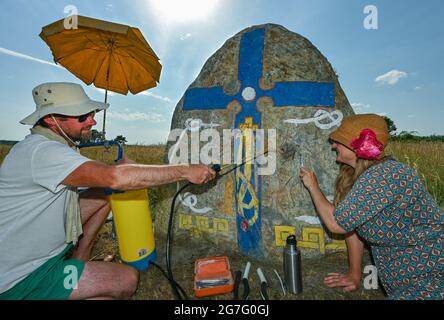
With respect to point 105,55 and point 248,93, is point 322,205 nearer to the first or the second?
point 248,93

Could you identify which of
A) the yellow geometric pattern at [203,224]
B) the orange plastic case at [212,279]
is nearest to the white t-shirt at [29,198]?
the orange plastic case at [212,279]

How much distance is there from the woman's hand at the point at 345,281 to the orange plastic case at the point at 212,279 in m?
1.10

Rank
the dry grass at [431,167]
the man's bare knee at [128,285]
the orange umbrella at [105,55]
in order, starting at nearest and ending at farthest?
the man's bare knee at [128,285] → the orange umbrella at [105,55] → the dry grass at [431,167]

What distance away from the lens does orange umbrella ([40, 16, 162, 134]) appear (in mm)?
4355

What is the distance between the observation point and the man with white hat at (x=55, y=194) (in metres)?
2.41

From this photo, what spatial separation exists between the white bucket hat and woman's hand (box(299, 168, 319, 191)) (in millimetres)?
2396

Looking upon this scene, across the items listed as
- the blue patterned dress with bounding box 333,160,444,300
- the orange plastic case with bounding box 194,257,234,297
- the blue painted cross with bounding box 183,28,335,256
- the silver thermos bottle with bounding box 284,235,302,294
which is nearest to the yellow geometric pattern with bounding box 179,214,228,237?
the blue painted cross with bounding box 183,28,335,256

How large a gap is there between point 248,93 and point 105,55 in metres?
3.09

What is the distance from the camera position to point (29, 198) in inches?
98.7

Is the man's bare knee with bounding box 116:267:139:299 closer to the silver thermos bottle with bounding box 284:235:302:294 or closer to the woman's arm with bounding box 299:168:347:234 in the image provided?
the silver thermos bottle with bounding box 284:235:302:294

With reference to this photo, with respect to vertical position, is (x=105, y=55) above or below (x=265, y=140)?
above

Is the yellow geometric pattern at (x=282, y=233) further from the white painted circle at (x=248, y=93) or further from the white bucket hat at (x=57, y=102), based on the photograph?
the white bucket hat at (x=57, y=102)

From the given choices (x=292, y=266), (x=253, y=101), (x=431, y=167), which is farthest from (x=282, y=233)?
(x=431, y=167)

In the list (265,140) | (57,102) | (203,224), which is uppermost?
(57,102)
